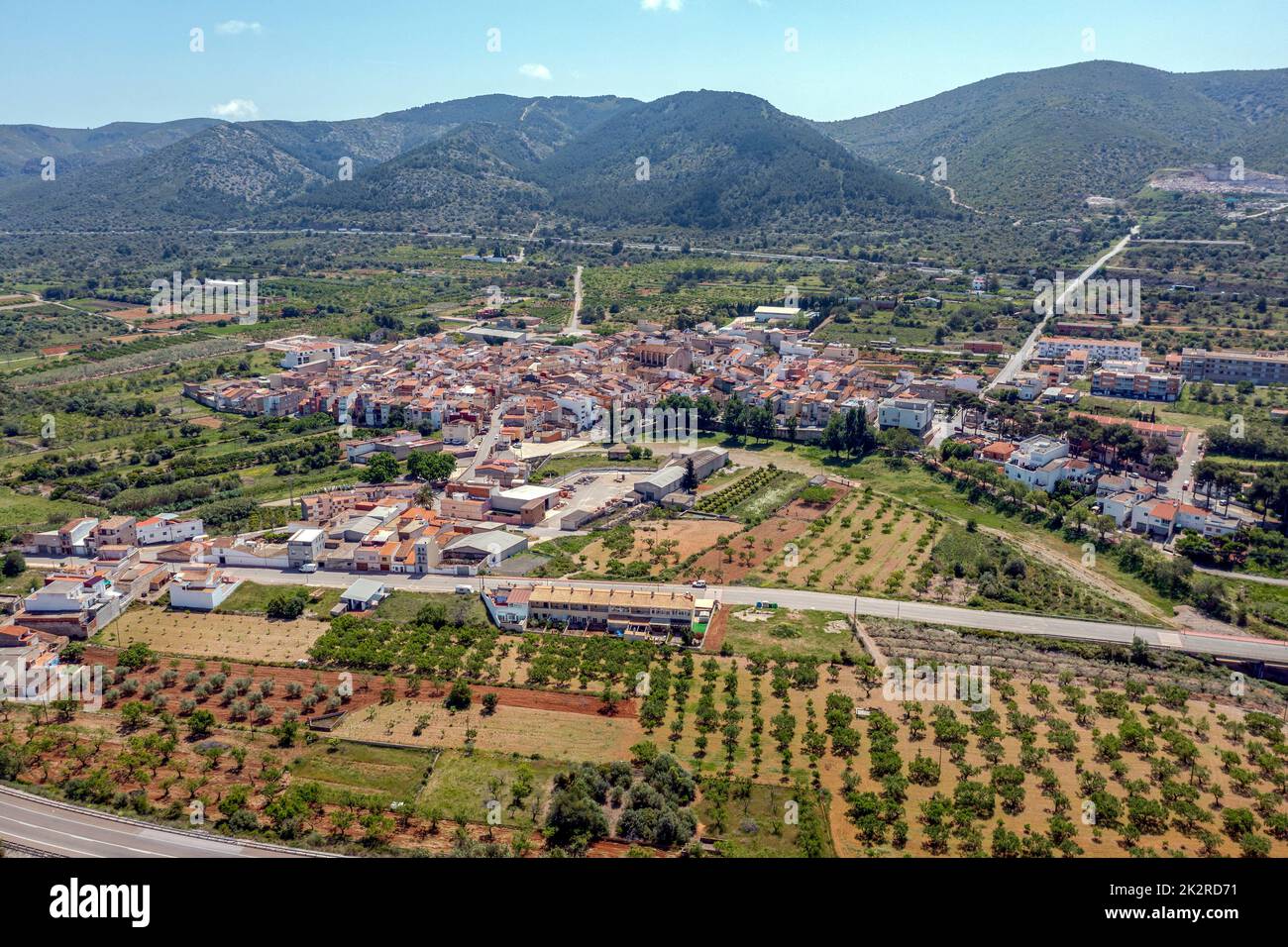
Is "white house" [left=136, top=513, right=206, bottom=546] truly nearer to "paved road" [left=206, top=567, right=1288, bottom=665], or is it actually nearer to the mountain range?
"paved road" [left=206, top=567, right=1288, bottom=665]

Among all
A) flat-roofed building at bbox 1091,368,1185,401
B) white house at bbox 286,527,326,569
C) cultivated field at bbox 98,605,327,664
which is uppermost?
flat-roofed building at bbox 1091,368,1185,401

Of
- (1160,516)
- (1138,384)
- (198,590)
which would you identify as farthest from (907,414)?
(198,590)

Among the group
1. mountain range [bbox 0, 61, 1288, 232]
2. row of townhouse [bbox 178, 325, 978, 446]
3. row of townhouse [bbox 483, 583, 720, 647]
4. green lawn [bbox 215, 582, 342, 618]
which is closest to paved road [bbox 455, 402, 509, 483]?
row of townhouse [bbox 178, 325, 978, 446]

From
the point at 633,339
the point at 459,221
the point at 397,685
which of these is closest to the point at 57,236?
the point at 459,221

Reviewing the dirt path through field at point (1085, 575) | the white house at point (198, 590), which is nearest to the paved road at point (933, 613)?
the white house at point (198, 590)

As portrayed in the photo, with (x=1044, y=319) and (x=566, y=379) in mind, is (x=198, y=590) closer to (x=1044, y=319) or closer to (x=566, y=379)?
(x=566, y=379)

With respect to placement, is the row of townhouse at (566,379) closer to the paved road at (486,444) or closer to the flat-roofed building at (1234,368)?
the paved road at (486,444)
